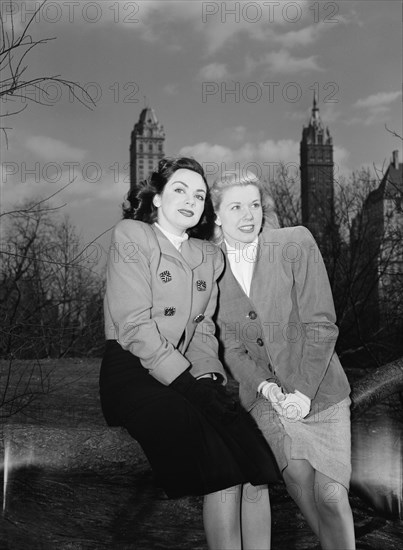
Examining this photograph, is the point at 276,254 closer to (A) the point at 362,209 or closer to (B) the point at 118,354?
(B) the point at 118,354

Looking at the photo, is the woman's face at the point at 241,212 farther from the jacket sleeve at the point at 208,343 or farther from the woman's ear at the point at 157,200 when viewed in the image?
the woman's ear at the point at 157,200

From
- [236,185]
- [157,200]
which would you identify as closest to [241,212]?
[236,185]

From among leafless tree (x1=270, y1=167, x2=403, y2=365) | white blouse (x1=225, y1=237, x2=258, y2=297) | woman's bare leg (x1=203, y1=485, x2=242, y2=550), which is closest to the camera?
woman's bare leg (x1=203, y1=485, x2=242, y2=550)

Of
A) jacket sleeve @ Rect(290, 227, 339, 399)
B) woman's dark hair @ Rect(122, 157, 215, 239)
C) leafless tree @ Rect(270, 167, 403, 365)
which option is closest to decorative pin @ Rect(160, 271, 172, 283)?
woman's dark hair @ Rect(122, 157, 215, 239)

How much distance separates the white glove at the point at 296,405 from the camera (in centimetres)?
283

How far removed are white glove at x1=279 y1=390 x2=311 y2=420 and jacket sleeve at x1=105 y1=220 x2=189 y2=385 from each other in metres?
0.47

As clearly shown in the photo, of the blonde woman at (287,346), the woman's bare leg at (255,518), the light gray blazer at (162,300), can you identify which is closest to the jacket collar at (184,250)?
the light gray blazer at (162,300)

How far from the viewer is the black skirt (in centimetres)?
257

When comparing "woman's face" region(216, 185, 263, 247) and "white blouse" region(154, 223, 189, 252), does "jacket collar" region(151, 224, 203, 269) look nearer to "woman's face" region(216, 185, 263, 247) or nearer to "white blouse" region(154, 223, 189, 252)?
"white blouse" region(154, 223, 189, 252)

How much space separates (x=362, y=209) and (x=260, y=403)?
35.6ft

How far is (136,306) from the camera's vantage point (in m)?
2.69

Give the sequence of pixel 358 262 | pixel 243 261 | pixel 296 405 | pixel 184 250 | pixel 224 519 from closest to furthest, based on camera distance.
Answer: pixel 224 519 → pixel 296 405 → pixel 184 250 → pixel 243 261 → pixel 358 262

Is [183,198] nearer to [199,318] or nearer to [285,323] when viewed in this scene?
[199,318]

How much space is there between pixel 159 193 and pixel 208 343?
2.19 feet
